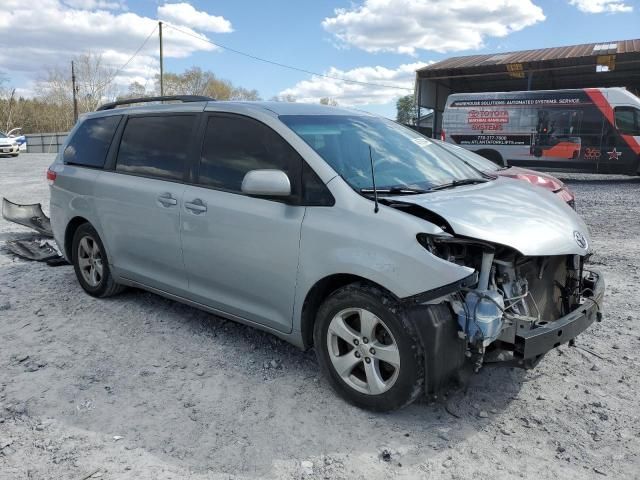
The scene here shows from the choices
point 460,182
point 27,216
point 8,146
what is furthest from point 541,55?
point 8,146

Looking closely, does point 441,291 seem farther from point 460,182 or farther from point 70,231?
point 70,231

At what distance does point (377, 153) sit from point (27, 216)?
6493mm

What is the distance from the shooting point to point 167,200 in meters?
3.97

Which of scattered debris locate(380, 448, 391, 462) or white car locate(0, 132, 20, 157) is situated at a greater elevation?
white car locate(0, 132, 20, 157)

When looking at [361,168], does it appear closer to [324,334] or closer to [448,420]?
[324,334]

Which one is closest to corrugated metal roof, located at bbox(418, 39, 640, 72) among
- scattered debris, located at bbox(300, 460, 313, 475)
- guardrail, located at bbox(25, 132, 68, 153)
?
scattered debris, located at bbox(300, 460, 313, 475)

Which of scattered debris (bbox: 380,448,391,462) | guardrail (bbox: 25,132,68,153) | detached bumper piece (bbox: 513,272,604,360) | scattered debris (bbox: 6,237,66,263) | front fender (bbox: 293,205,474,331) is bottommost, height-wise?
scattered debris (bbox: 380,448,391,462)

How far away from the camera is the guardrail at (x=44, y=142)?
37312mm

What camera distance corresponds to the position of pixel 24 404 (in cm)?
319

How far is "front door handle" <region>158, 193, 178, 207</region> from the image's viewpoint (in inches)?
155

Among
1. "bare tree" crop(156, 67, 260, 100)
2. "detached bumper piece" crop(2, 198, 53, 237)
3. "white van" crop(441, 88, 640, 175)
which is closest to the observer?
"detached bumper piece" crop(2, 198, 53, 237)

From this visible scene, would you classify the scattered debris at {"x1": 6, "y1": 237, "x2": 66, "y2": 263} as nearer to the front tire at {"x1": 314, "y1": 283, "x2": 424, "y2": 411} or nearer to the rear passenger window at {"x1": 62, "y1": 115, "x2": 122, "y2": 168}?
the rear passenger window at {"x1": 62, "y1": 115, "x2": 122, "y2": 168}

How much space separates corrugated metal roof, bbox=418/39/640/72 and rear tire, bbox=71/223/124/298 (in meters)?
22.7

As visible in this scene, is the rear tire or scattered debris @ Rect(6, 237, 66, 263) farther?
scattered debris @ Rect(6, 237, 66, 263)
